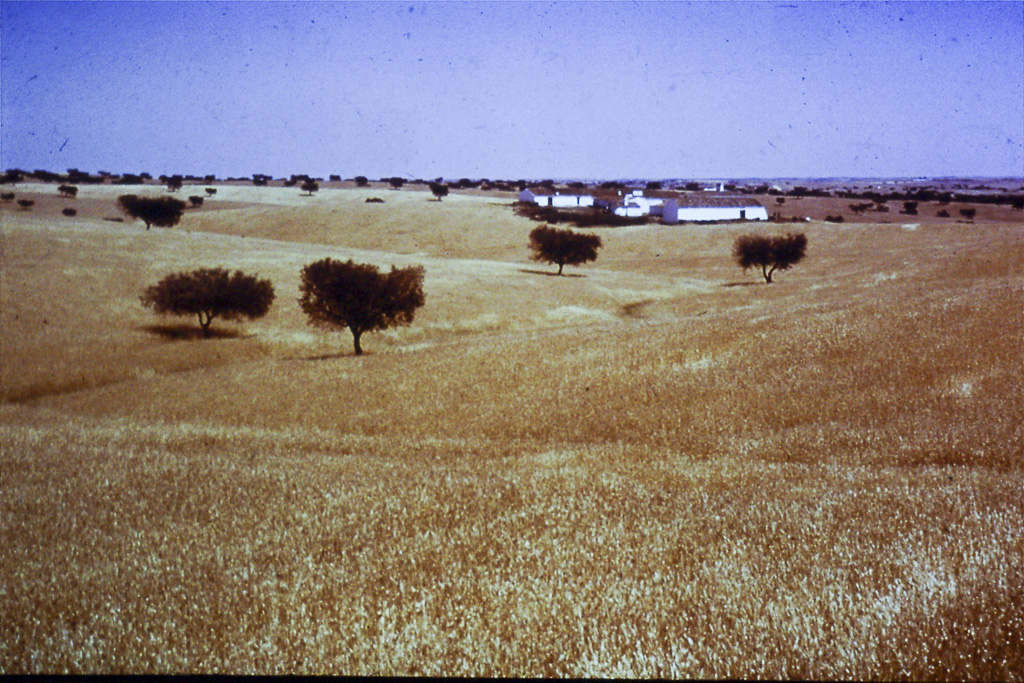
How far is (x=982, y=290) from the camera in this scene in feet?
77.1

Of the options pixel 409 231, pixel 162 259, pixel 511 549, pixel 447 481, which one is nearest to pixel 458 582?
pixel 511 549

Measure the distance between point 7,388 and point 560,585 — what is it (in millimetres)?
28720

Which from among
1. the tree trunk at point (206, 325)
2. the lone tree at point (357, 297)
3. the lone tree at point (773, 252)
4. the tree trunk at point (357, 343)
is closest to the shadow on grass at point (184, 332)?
the tree trunk at point (206, 325)

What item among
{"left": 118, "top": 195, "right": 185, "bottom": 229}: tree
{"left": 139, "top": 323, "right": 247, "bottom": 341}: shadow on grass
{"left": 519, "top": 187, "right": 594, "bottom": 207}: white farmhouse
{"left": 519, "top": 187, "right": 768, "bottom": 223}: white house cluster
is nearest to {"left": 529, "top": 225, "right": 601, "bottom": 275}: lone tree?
{"left": 139, "top": 323, "right": 247, "bottom": 341}: shadow on grass

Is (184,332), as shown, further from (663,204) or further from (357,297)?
(663,204)

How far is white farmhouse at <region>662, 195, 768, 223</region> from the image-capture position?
110750 millimetres

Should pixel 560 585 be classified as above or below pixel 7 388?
above

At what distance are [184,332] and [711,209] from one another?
3596 inches

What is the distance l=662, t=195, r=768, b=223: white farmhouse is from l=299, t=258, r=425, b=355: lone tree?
3266 inches

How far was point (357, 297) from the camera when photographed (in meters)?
34.3

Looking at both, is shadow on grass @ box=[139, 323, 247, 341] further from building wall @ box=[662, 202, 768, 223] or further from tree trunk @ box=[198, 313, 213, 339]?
building wall @ box=[662, 202, 768, 223]

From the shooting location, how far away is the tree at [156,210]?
87.1 metres

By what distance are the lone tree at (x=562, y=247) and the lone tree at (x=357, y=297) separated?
34.4m

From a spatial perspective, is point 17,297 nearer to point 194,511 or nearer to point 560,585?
point 194,511
